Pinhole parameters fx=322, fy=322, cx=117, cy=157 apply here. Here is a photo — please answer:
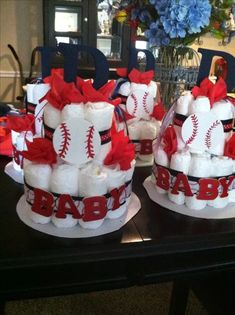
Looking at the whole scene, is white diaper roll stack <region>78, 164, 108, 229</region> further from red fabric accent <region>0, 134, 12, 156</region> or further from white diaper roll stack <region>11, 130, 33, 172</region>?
red fabric accent <region>0, 134, 12, 156</region>

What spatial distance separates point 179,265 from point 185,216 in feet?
0.36

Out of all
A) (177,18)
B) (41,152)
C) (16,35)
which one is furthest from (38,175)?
(16,35)

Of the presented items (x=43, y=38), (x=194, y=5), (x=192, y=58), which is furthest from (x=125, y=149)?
(x=43, y=38)

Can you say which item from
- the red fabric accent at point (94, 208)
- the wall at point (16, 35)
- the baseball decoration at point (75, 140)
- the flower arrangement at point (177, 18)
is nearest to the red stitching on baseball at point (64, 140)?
the baseball decoration at point (75, 140)

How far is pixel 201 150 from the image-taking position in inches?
29.8

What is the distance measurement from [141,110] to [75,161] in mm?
440

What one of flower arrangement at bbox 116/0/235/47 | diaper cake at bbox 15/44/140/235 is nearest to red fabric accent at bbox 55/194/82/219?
diaper cake at bbox 15/44/140/235

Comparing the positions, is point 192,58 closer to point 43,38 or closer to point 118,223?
point 118,223

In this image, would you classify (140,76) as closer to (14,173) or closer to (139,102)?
(139,102)

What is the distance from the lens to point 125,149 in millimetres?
690

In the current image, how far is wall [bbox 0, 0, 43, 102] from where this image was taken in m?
3.24

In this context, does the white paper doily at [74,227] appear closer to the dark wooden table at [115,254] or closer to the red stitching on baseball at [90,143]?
the dark wooden table at [115,254]

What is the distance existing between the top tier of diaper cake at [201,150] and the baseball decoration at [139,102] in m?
0.23

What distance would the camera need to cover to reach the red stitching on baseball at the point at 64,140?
620mm
